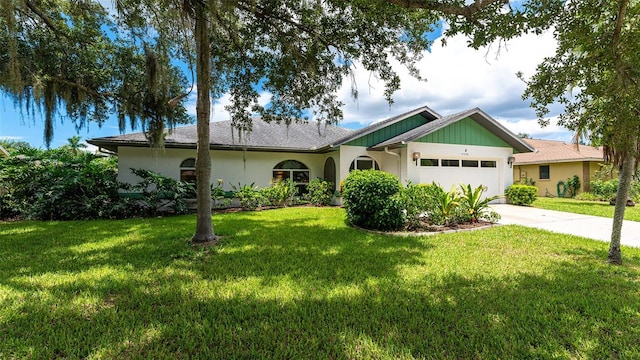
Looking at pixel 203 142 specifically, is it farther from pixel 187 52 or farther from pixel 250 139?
pixel 250 139

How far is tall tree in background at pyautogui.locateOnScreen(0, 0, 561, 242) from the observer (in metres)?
4.59

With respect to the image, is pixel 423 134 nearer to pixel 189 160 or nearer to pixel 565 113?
pixel 565 113

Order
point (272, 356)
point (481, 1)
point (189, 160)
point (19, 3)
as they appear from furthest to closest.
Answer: point (189, 160)
point (19, 3)
point (481, 1)
point (272, 356)

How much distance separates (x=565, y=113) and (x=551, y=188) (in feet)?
66.7

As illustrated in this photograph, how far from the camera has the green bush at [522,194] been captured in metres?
13.3

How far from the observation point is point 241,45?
729 cm

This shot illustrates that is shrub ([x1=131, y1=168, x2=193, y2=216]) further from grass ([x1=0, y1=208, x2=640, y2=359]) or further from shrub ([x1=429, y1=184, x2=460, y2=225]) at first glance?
shrub ([x1=429, y1=184, x2=460, y2=225])

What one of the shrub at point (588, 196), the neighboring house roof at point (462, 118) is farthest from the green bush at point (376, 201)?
the shrub at point (588, 196)

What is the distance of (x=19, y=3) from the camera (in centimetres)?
532

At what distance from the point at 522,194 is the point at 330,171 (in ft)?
30.8

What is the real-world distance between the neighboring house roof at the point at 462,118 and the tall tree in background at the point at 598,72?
7.21 meters

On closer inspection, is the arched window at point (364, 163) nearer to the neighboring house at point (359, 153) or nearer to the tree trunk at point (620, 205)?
the neighboring house at point (359, 153)

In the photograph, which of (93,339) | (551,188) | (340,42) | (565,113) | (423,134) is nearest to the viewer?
(93,339)

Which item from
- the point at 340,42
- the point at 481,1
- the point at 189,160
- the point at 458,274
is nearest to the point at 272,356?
the point at 458,274
